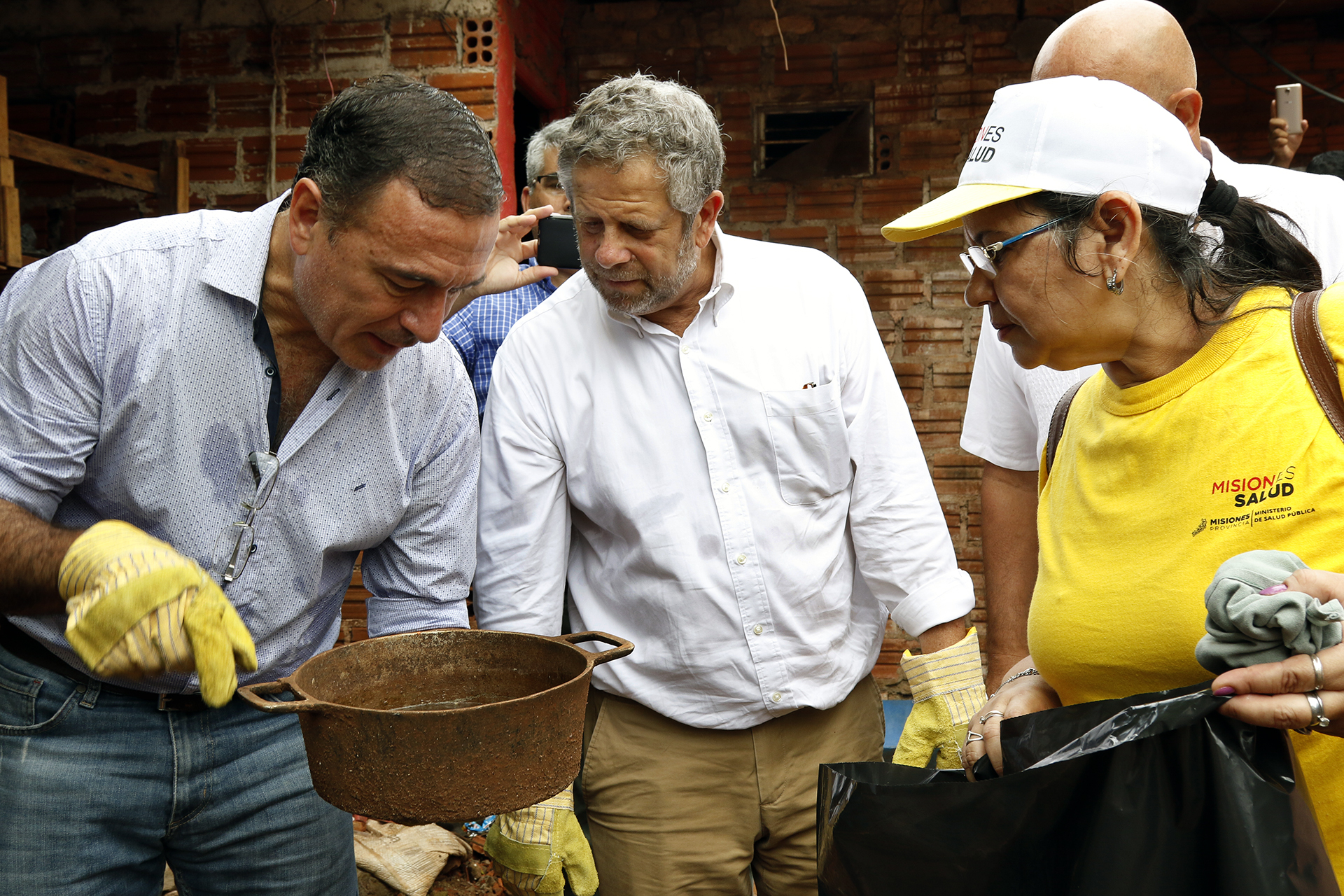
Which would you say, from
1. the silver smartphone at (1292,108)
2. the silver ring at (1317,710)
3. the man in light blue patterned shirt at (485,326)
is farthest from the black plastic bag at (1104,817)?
the silver smartphone at (1292,108)

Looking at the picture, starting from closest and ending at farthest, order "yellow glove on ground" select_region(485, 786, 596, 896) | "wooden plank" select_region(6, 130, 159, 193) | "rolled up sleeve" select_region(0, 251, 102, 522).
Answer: "rolled up sleeve" select_region(0, 251, 102, 522) < "yellow glove on ground" select_region(485, 786, 596, 896) < "wooden plank" select_region(6, 130, 159, 193)

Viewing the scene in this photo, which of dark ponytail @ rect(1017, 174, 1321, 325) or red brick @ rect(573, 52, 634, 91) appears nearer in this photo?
dark ponytail @ rect(1017, 174, 1321, 325)

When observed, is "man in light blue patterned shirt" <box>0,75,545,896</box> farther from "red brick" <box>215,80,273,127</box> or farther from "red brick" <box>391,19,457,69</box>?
"red brick" <box>215,80,273,127</box>

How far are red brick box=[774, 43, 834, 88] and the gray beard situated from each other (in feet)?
10.7

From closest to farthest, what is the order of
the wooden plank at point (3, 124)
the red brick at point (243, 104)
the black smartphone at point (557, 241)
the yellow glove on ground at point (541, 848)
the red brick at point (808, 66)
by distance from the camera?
the yellow glove on ground at point (541, 848), the black smartphone at point (557, 241), the wooden plank at point (3, 124), the red brick at point (243, 104), the red brick at point (808, 66)

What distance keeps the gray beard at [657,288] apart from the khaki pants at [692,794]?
82 cm

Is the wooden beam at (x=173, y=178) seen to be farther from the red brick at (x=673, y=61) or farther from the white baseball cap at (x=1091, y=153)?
the white baseball cap at (x=1091, y=153)

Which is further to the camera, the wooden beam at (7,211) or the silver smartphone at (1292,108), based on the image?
the silver smartphone at (1292,108)

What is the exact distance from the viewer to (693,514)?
7.06 ft

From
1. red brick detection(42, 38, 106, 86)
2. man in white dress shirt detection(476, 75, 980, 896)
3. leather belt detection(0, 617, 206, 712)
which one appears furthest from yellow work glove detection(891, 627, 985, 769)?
red brick detection(42, 38, 106, 86)

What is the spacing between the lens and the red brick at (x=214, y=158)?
14.1 ft

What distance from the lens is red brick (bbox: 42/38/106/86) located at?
439 centimetres

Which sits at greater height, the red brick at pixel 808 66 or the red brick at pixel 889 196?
the red brick at pixel 808 66

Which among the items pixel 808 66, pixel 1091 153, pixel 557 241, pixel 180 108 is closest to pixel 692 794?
pixel 1091 153
